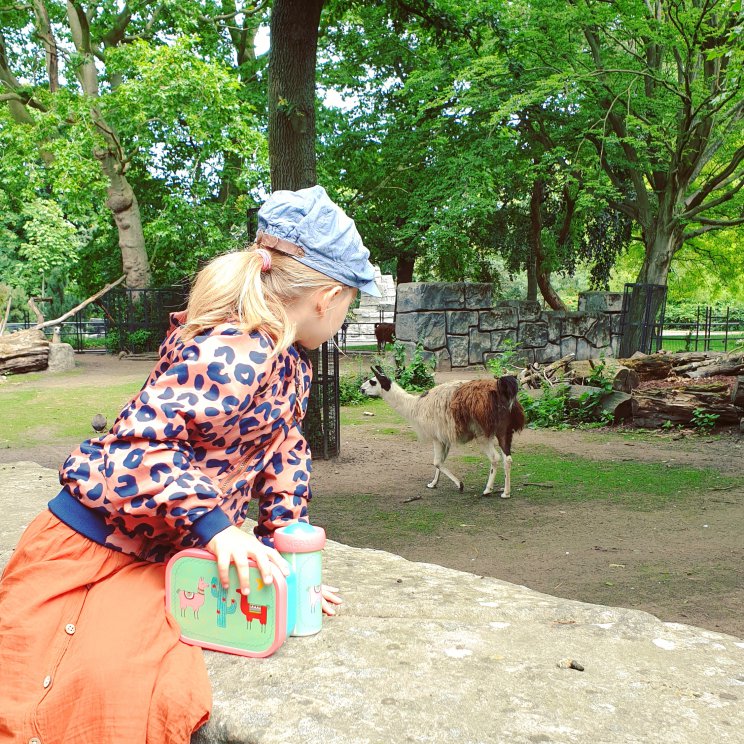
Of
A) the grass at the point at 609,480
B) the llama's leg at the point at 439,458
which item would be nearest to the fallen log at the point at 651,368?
the grass at the point at 609,480

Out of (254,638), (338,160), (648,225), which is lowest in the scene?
(254,638)

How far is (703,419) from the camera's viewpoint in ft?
30.4

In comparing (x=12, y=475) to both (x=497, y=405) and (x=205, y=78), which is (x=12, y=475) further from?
(x=205, y=78)

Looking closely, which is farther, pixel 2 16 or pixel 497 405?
pixel 2 16

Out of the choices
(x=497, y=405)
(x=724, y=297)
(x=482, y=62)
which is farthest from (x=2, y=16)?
(x=724, y=297)

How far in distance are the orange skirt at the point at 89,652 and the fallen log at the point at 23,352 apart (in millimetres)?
15499

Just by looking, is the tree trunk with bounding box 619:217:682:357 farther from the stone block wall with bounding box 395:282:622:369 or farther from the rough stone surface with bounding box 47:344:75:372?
the rough stone surface with bounding box 47:344:75:372

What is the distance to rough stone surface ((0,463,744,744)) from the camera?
58.6 inches

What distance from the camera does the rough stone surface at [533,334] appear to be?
18.2 m

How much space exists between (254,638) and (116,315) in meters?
23.1

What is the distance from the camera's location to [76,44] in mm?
20328

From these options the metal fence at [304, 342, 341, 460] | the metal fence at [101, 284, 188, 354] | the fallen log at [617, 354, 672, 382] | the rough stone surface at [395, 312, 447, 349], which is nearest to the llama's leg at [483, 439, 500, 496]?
the metal fence at [304, 342, 341, 460]

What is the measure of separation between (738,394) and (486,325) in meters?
8.72

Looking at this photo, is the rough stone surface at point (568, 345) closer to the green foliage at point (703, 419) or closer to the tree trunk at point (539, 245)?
the tree trunk at point (539, 245)
